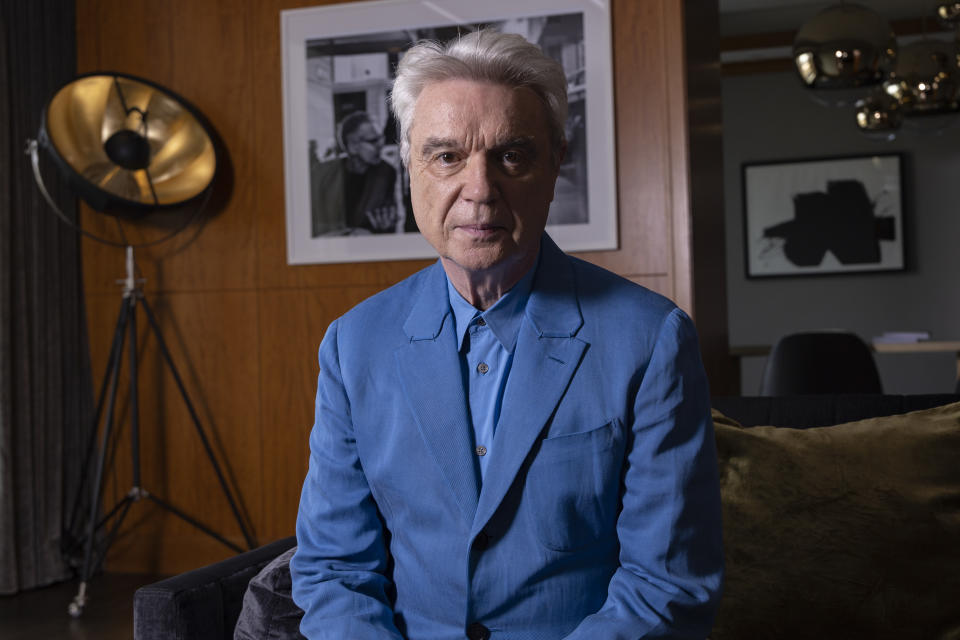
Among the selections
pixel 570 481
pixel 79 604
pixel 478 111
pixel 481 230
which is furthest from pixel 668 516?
pixel 79 604

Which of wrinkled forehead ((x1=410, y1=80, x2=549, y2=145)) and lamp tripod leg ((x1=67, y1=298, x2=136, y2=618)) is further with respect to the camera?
lamp tripod leg ((x1=67, y1=298, x2=136, y2=618))

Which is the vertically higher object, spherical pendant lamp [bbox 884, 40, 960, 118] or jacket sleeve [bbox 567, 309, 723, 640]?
spherical pendant lamp [bbox 884, 40, 960, 118]

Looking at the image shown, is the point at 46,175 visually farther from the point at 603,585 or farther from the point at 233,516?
the point at 603,585

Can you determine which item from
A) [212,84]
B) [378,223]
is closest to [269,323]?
[378,223]

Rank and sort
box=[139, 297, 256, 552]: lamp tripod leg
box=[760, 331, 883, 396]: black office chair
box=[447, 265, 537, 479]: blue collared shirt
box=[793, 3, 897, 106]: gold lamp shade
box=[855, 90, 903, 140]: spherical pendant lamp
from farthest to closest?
1. box=[855, 90, 903, 140]: spherical pendant lamp
2. box=[760, 331, 883, 396]: black office chair
3. box=[139, 297, 256, 552]: lamp tripod leg
4. box=[793, 3, 897, 106]: gold lamp shade
5. box=[447, 265, 537, 479]: blue collared shirt

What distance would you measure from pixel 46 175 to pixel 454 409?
337cm

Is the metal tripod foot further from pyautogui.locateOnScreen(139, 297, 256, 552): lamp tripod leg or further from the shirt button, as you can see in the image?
the shirt button

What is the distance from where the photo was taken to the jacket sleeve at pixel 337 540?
1.39 metres

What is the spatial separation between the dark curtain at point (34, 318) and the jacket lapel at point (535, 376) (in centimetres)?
316

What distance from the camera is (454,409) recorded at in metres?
1.38

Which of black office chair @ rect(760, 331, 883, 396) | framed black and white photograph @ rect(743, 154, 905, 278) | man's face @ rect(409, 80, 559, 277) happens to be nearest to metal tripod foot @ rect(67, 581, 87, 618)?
man's face @ rect(409, 80, 559, 277)

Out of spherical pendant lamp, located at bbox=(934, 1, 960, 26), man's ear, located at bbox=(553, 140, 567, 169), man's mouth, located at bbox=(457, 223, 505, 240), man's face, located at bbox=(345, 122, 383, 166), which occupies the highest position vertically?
spherical pendant lamp, located at bbox=(934, 1, 960, 26)

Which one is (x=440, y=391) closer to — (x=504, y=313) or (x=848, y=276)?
(x=504, y=313)

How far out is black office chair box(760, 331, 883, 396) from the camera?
4531 mm
